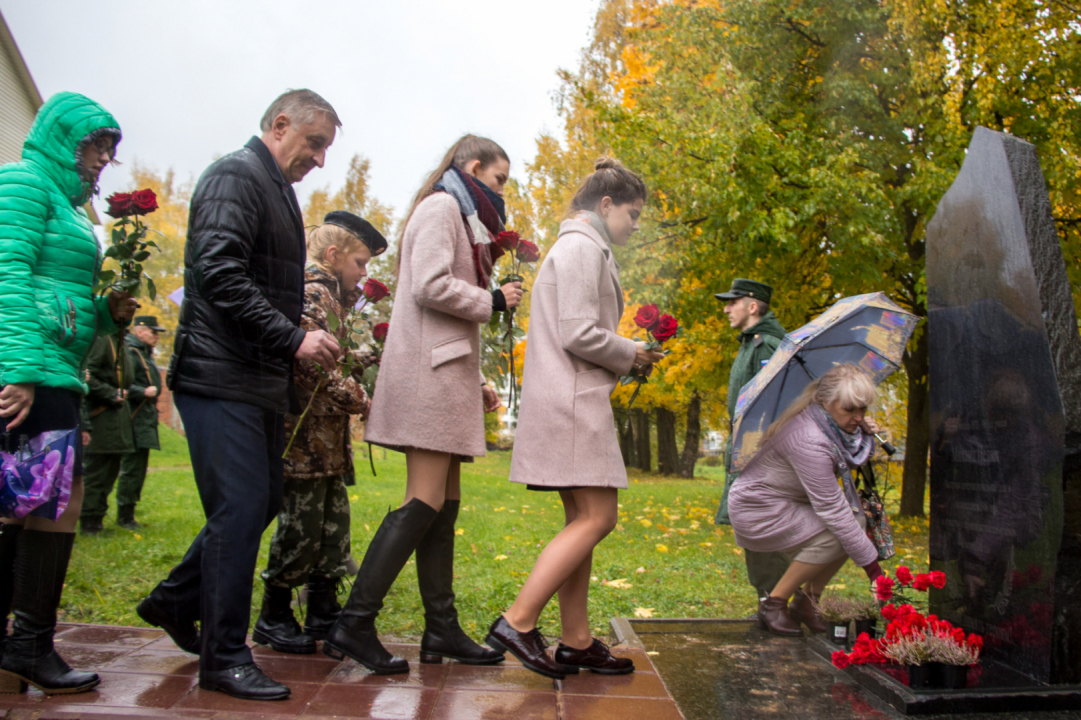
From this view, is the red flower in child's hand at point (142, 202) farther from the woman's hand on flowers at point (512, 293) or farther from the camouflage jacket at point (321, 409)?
the woman's hand on flowers at point (512, 293)

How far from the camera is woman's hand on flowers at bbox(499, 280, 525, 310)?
3246 millimetres

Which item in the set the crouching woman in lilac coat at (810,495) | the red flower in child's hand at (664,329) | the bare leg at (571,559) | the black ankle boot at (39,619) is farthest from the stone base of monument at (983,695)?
the black ankle boot at (39,619)

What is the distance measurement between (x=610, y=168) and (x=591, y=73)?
1577 cm

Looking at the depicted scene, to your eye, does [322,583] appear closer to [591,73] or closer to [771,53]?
[771,53]

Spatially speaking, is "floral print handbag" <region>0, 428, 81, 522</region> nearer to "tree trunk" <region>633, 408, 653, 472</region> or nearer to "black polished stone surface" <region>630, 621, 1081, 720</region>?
"black polished stone surface" <region>630, 621, 1081, 720</region>

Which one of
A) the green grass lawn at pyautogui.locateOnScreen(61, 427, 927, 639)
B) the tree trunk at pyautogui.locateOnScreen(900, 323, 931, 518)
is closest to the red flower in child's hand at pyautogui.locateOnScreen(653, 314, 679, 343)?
the green grass lawn at pyautogui.locateOnScreen(61, 427, 927, 639)

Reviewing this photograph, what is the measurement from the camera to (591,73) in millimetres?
18094

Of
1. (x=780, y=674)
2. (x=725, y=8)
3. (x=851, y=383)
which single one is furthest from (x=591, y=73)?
(x=780, y=674)

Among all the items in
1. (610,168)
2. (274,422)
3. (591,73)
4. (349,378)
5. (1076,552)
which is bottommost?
(1076,552)

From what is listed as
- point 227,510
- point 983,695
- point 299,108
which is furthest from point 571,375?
point 983,695

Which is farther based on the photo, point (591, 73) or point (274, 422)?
point (591, 73)

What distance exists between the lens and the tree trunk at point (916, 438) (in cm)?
1039

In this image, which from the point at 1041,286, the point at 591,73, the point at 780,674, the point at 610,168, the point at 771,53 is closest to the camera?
the point at 1041,286

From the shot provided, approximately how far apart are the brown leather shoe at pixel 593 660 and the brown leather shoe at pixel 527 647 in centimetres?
6
